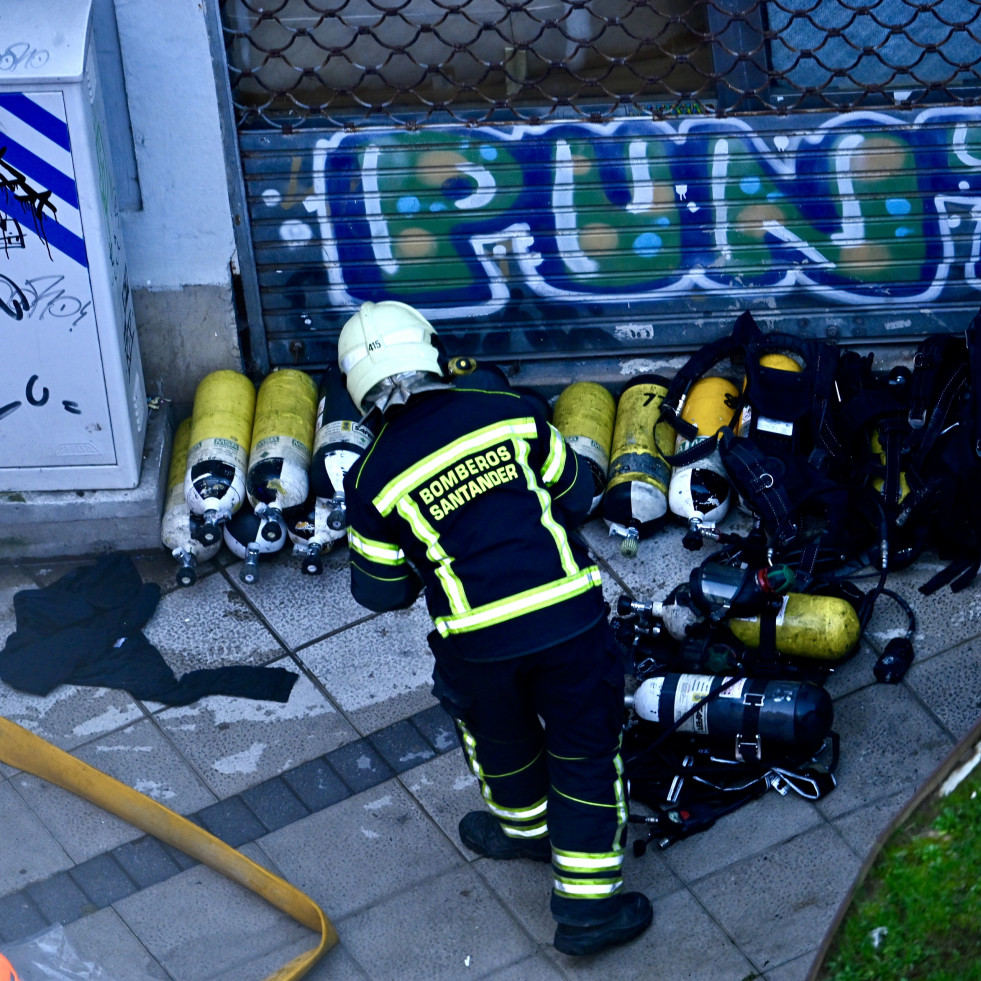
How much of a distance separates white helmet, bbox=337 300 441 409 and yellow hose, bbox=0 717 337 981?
1.70 m

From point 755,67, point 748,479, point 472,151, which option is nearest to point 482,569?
point 748,479

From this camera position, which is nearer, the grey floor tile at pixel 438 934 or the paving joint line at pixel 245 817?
the grey floor tile at pixel 438 934

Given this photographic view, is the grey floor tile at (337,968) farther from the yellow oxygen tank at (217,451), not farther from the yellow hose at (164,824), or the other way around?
the yellow oxygen tank at (217,451)

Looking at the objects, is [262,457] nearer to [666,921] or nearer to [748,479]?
[748,479]

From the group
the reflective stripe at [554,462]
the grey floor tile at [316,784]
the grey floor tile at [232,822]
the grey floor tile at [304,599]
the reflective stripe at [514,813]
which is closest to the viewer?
the reflective stripe at [554,462]

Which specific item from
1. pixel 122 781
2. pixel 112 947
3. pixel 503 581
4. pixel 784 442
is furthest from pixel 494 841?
pixel 784 442

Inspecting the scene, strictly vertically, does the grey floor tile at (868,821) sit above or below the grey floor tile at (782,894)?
above

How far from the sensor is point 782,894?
477 centimetres

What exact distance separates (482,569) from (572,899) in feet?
3.89

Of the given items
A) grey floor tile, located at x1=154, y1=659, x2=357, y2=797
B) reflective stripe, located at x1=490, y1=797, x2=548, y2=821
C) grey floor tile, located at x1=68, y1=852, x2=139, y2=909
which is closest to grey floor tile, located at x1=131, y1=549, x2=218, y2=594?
grey floor tile, located at x1=154, y1=659, x2=357, y2=797

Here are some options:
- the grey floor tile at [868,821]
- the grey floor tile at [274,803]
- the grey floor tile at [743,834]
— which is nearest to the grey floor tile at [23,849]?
the grey floor tile at [274,803]

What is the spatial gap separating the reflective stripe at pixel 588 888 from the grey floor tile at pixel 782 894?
43 centimetres

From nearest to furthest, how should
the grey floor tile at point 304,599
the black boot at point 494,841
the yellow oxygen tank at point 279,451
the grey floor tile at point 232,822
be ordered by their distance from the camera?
1. the black boot at point 494,841
2. the grey floor tile at point 232,822
3. the grey floor tile at point 304,599
4. the yellow oxygen tank at point 279,451

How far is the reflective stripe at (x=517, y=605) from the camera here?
4219mm
